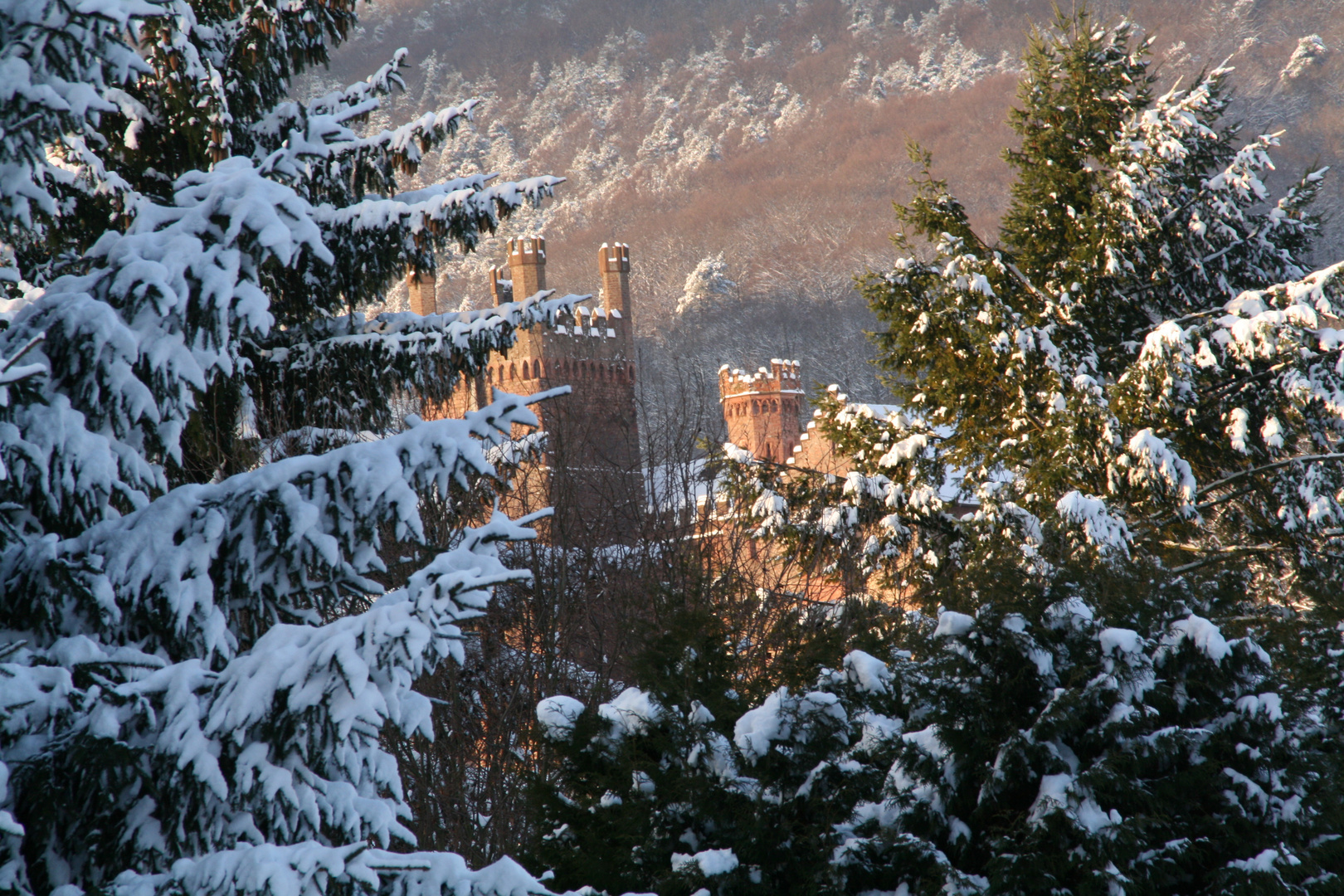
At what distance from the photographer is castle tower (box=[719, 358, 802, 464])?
133 ft

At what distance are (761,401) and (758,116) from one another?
5710cm

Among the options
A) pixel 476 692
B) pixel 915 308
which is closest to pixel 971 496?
pixel 915 308

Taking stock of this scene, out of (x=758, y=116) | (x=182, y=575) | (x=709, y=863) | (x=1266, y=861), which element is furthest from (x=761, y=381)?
(x=758, y=116)

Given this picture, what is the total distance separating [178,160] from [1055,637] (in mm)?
6069

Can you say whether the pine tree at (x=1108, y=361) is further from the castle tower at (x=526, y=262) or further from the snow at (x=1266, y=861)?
the castle tower at (x=526, y=262)

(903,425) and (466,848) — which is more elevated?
(903,425)

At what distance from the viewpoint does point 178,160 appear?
6.77 metres

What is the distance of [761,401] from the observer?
41.0 metres

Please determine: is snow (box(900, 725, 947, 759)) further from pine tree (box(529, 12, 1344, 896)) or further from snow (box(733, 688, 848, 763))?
snow (box(733, 688, 848, 763))

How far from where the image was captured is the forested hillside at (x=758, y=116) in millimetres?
64812

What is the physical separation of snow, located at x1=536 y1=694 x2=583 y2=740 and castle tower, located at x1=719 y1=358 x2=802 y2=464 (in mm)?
35549

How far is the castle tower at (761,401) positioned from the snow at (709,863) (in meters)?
36.4

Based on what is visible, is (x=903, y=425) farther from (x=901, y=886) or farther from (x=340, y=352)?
(x=901, y=886)

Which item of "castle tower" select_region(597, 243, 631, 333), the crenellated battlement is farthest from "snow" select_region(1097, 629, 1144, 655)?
the crenellated battlement
